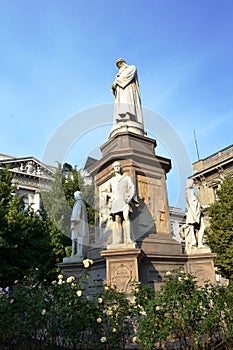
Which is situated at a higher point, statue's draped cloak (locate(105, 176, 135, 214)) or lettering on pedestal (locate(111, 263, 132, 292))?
statue's draped cloak (locate(105, 176, 135, 214))

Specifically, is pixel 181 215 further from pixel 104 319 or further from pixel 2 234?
pixel 104 319

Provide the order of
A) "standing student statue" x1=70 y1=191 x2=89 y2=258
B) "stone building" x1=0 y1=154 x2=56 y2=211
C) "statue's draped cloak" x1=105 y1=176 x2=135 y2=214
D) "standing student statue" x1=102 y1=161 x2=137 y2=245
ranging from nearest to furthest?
"standing student statue" x1=102 y1=161 x2=137 y2=245 < "statue's draped cloak" x1=105 y1=176 x2=135 y2=214 < "standing student statue" x1=70 y1=191 x2=89 y2=258 < "stone building" x1=0 y1=154 x2=56 y2=211

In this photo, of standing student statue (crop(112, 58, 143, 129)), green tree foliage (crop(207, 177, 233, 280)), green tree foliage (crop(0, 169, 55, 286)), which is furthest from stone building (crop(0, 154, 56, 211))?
standing student statue (crop(112, 58, 143, 129))

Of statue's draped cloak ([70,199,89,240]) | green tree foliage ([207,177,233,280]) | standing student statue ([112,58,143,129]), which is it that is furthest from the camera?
green tree foliage ([207,177,233,280])

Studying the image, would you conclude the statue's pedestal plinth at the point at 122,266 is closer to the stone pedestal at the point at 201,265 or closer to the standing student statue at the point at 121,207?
the standing student statue at the point at 121,207

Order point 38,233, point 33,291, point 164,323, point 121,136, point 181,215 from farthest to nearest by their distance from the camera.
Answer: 1. point 181,215
2. point 38,233
3. point 121,136
4. point 33,291
5. point 164,323

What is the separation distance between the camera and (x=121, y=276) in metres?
7.50

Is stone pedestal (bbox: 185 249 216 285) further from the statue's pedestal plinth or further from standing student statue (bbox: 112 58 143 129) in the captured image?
standing student statue (bbox: 112 58 143 129)

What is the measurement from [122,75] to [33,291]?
9.33m

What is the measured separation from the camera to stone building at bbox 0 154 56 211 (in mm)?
38188

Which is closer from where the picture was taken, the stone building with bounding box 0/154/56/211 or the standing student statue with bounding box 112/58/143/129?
the standing student statue with bounding box 112/58/143/129

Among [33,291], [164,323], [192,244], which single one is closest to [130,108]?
[192,244]

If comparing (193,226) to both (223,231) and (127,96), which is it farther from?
(223,231)

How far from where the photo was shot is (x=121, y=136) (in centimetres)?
1095
